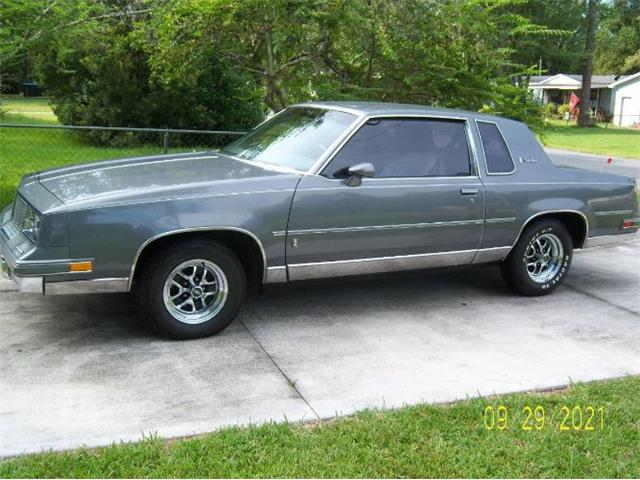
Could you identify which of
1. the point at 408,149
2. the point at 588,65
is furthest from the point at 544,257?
the point at 588,65

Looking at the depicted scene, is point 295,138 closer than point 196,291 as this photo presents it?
No

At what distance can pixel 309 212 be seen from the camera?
518 cm

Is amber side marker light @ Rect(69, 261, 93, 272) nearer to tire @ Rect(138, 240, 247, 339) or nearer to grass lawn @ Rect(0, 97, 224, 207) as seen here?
tire @ Rect(138, 240, 247, 339)

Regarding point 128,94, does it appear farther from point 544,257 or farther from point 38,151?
point 544,257

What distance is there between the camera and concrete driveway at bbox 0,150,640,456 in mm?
3945

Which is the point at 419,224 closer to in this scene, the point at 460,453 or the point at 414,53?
the point at 460,453

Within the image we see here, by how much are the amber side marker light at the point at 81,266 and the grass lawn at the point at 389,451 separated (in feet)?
4.64

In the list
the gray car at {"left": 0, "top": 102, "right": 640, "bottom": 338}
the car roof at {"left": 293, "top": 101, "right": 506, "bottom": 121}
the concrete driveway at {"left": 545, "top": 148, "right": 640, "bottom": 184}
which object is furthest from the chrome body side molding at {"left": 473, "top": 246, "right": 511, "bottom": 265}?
the concrete driveway at {"left": 545, "top": 148, "right": 640, "bottom": 184}

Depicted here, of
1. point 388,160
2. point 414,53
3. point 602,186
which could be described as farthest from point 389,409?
point 414,53

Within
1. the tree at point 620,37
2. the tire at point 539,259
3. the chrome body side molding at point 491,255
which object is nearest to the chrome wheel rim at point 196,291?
the chrome body side molding at point 491,255

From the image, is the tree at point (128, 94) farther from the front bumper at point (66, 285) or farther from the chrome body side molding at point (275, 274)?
the front bumper at point (66, 285)

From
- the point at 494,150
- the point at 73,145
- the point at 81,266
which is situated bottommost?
the point at 81,266

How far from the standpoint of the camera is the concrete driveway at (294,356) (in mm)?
3945

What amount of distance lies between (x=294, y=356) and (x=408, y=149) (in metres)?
2.00
